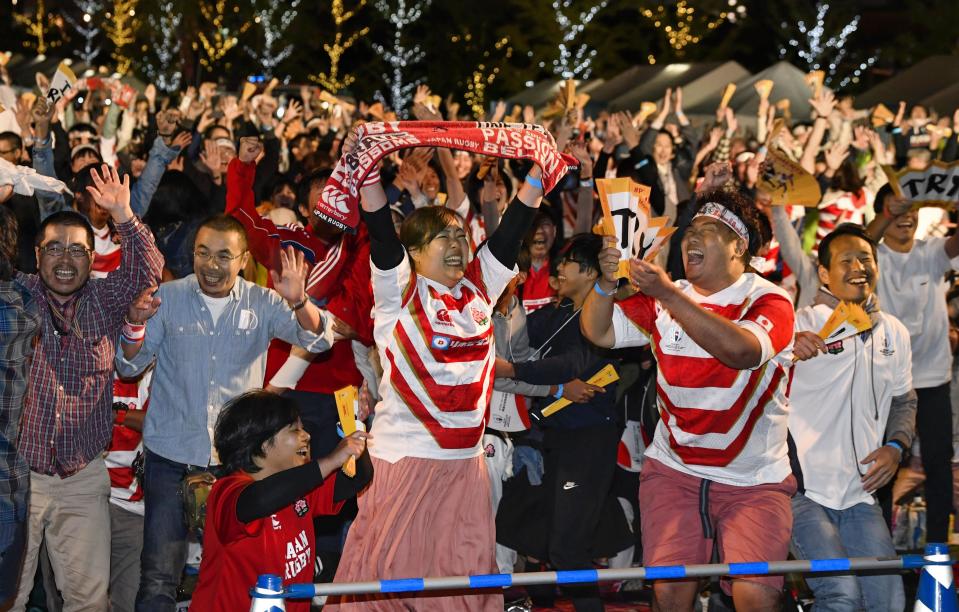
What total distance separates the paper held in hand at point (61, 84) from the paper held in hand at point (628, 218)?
19.2ft

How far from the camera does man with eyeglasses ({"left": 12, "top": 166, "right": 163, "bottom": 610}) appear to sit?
237 inches

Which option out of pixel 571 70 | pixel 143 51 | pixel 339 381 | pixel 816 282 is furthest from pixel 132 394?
pixel 143 51

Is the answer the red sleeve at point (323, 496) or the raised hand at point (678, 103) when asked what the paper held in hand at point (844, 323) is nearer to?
the red sleeve at point (323, 496)

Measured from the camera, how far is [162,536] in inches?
249

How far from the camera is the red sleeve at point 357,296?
23.9ft

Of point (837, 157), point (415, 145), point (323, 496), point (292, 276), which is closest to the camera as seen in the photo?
point (323, 496)

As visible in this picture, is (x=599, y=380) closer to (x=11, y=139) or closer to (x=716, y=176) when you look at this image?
(x=716, y=176)

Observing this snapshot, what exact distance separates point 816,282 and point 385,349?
3.62m

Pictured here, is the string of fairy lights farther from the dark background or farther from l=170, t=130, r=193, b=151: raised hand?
l=170, t=130, r=193, b=151: raised hand

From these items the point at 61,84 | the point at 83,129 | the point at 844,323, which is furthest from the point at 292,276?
the point at 83,129

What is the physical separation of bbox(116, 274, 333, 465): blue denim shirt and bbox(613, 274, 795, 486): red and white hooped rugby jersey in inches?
69.5

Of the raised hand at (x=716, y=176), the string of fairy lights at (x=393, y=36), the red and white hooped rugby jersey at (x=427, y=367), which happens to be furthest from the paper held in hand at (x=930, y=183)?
the string of fairy lights at (x=393, y=36)

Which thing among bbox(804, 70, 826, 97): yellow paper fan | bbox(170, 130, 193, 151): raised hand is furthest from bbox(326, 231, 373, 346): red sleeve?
bbox(804, 70, 826, 97): yellow paper fan

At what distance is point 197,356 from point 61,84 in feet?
16.9
